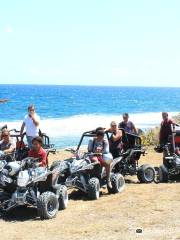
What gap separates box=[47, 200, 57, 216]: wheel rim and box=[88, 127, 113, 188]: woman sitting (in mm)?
2125

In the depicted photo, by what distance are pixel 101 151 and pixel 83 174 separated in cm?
74

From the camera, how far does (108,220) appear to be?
34.1 ft

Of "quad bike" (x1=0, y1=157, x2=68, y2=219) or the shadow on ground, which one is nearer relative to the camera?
"quad bike" (x1=0, y1=157, x2=68, y2=219)

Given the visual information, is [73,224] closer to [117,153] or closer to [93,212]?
[93,212]

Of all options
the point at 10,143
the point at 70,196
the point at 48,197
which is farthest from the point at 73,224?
the point at 10,143

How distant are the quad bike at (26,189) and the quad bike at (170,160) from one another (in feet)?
13.3

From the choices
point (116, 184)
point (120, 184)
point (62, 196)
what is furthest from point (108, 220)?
point (120, 184)

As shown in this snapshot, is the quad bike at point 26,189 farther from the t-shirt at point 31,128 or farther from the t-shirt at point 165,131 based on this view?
the t-shirt at point 165,131

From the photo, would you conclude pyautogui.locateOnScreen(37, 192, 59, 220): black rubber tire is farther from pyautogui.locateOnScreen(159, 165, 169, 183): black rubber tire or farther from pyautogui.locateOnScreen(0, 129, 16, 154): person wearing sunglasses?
pyautogui.locateOnScreen(159, 165, 169, 183): black rubber tire

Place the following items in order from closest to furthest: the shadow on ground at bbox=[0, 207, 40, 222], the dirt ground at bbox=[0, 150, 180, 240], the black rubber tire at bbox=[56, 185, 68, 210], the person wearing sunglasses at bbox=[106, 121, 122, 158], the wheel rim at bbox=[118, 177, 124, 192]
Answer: the dirt ground at bbox=[0, 150, 180, 240] < the shadow on ground at bbox=[0, 207, 40, 222] < the black rubber tire at bbox=[56, 185, 68, 210] < the wheel rim at bbox=[118, 177, 124, 192] < the person wearing sunglasses at bbox=[106, 121, 122, 158]

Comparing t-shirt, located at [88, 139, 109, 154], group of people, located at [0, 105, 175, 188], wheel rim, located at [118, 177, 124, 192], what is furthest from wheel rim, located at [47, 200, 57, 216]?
wheel rim, located at [118, 177, 124, 192]

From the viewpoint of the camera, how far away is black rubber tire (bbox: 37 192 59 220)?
10.4m

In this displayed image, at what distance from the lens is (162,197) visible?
40.3 ft

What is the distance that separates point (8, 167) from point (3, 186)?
0.37 metres
